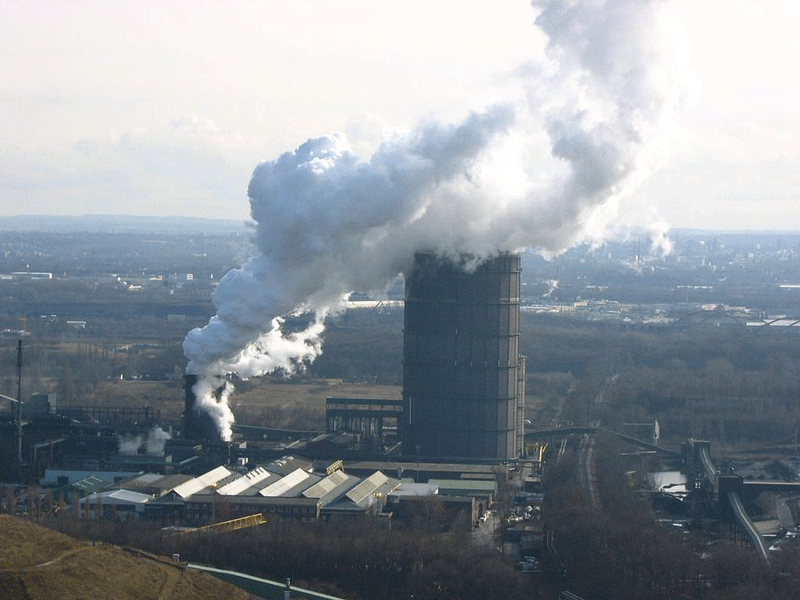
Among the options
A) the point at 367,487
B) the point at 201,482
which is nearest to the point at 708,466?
the point at 367,487

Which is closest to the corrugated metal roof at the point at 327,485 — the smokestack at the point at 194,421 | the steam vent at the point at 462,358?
the steam vent at the point at 462,358

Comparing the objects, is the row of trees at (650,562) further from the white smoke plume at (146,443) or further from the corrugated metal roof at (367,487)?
the white smoke plume at (146,443)

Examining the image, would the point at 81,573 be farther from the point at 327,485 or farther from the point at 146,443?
the point at 146,443

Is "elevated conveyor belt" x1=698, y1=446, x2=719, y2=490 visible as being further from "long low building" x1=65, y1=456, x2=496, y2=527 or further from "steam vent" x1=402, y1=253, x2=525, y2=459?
"long low building" x1=65, y1=456, x2=496, y2=527

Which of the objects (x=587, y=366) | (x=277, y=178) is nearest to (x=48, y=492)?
(x=277, y=178)

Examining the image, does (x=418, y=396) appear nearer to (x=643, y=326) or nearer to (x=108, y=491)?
(x=108, y=491)

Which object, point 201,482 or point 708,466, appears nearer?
point 201,482
